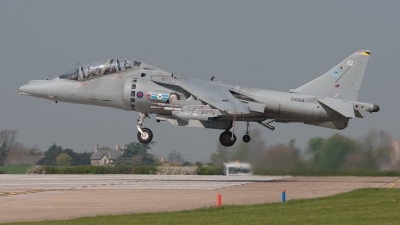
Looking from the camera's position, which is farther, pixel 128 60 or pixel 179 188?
pixel 128 60

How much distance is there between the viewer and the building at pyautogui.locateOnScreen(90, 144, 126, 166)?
52091mm

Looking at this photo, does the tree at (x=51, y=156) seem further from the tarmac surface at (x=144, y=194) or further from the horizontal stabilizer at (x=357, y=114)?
the horizontal stabilizer at (x=357, y=114)

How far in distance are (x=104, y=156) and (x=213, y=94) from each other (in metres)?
25.8

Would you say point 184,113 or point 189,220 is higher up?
point 184,113

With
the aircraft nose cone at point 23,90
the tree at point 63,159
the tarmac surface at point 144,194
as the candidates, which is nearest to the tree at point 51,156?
the tree at point 63,159

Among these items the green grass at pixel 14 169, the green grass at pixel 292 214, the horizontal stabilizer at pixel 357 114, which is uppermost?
the horizontal stabilizer at pixel 357 114

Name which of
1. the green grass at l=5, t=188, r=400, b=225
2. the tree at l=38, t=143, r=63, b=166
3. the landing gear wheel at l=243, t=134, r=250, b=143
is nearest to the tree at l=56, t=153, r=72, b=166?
the tree at l=38, t=143, r=63, b=166

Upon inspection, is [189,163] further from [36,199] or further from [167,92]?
[36,199]

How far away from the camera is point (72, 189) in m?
30.3

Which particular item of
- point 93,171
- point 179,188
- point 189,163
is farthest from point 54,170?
point 179,188

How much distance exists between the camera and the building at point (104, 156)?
52.1 meters

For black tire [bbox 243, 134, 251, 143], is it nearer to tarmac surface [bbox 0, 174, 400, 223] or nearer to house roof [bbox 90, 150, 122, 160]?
tarmac surface [bbox 0, 174, 400, 223]

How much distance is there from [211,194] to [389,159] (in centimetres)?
1306

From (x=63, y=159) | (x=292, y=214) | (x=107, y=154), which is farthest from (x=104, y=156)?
(x=292, y=214)
